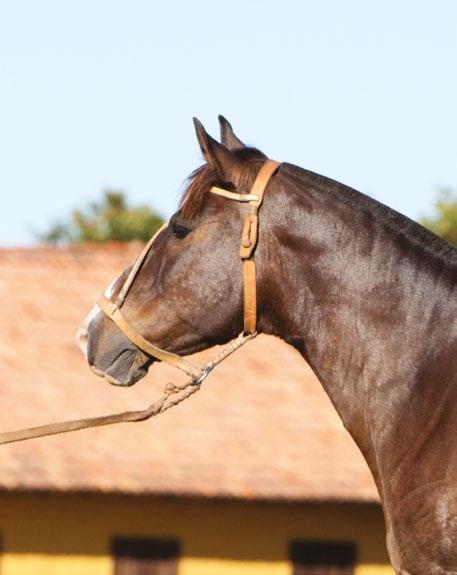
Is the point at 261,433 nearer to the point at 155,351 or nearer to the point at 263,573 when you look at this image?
the point at 263,573

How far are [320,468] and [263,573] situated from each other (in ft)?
6.76

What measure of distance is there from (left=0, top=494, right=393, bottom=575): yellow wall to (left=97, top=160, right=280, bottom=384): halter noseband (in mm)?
13716

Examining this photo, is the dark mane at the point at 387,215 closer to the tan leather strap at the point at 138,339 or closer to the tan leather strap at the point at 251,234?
the tan leather strap at the point at 251,234

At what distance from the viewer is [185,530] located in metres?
19.4

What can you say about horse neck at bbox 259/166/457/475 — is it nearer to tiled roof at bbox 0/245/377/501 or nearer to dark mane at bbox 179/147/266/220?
dark mane at bbox 179/147/266/220

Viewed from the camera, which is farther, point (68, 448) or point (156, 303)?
point (68, 448)

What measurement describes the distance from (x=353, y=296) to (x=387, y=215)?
0.32 meters

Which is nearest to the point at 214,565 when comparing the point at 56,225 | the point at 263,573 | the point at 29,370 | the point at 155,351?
the point at 263,573

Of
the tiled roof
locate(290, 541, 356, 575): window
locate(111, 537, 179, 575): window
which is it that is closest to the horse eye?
the tiled roof

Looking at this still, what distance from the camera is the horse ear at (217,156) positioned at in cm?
533

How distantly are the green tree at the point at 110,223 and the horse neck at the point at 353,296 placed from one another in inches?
1599

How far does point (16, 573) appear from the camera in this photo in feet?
62.2

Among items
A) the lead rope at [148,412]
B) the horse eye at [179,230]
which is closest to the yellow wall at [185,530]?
the lead rope at [148,412]

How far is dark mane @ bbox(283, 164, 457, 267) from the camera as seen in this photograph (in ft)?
17.0
